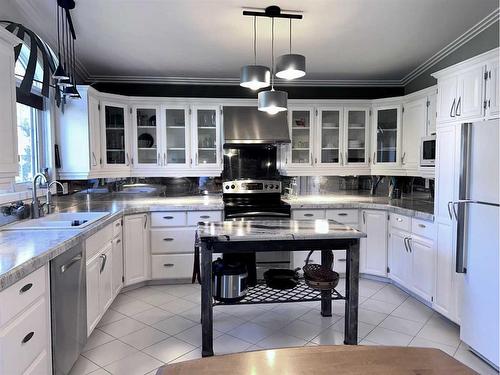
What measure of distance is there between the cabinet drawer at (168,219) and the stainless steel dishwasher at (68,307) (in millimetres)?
1465

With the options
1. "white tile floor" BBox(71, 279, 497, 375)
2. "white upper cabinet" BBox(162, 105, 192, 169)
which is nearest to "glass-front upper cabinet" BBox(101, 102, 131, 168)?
"white upper cabinet" BBox(162, 105, 192, 169)

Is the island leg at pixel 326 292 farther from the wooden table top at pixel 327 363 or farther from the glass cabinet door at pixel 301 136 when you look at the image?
the wooden table top at pixel 327 363

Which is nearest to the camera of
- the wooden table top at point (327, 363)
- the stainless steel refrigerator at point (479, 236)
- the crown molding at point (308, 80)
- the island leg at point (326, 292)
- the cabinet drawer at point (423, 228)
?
the wooden table top at point (327, 363)

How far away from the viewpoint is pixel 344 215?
13.2 feet

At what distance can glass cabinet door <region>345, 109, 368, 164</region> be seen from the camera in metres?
4.46

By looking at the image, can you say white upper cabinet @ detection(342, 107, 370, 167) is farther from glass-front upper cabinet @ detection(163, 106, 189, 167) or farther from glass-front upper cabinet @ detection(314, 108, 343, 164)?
glass-front upper cabinet @ detection(163, 106, 189, 167)

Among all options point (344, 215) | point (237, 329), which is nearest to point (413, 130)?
point (344, 215)

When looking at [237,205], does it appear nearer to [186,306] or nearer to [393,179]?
[186,306]

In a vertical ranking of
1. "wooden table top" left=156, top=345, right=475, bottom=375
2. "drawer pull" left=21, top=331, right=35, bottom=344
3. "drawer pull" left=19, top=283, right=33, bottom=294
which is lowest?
"drawer pull" left=21, top=331, right=35, bottom=344

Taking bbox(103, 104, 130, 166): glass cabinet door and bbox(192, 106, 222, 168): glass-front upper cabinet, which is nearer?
bbox(103, 104, 130, 166): glass cabinet door

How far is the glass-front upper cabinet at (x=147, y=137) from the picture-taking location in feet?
13.9

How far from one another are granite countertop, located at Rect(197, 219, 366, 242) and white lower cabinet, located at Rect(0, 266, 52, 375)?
0.97m

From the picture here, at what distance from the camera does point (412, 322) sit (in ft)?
9.84

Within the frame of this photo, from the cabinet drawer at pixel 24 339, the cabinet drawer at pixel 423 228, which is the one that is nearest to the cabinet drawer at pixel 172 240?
the cabinet drawer at pixel 24 339
